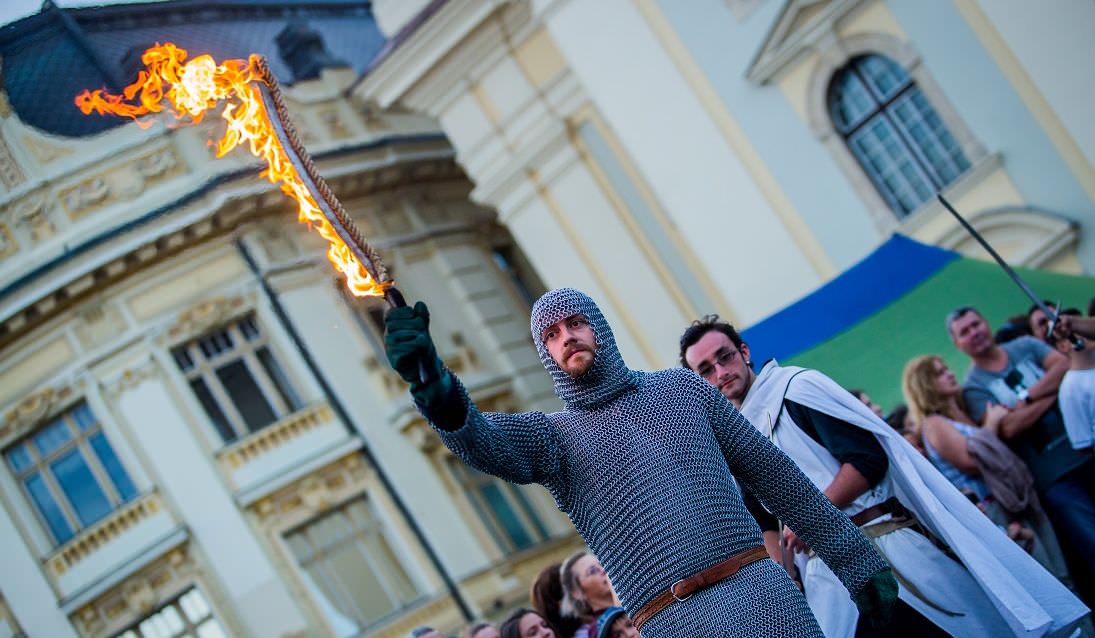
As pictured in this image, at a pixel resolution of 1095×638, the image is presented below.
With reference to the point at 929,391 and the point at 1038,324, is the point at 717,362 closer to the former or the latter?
the point at 929,391

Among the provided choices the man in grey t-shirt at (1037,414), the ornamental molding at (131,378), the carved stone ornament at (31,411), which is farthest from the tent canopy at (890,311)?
the carved stone ornament at (31,411)

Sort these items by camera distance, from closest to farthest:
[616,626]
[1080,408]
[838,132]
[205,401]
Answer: [616,626]
[1080,408]
[838,132]
[205,401]

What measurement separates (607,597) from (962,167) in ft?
31.5

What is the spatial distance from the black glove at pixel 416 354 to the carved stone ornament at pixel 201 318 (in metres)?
17.5

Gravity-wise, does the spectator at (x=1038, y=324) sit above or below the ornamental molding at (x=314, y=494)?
below

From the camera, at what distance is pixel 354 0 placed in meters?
29.2

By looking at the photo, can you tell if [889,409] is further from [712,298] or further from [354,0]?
[354,0]

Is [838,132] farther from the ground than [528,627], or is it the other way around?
[838,132]

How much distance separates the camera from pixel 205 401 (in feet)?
70.5

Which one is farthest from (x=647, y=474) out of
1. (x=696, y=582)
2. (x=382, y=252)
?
(x=382, y=252)

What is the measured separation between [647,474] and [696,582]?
0.39 metres

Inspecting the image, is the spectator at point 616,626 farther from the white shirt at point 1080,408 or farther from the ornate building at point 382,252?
the ornate building at point 382,252

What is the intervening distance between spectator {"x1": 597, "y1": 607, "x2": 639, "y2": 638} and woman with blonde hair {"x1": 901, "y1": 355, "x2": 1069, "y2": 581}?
231 cm

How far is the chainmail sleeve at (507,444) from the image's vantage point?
15.4 ft
